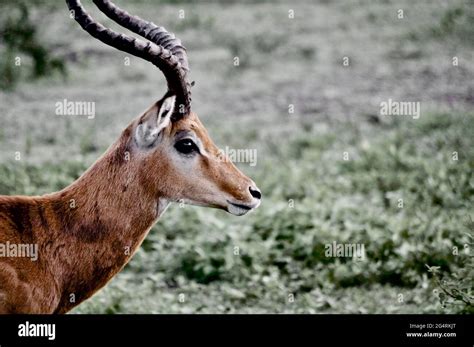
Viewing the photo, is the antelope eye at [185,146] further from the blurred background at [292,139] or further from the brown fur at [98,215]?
the blurred background at [292,139]

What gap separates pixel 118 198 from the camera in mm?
5660

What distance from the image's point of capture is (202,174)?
18.9 ft

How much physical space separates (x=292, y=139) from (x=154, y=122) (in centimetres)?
639

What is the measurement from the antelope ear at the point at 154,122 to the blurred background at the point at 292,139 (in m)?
1.92

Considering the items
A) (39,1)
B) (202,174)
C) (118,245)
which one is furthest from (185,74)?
(39,1)

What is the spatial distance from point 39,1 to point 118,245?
8739 millimetres

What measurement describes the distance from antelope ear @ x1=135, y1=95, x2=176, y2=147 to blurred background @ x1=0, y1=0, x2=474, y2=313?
6.29 feet

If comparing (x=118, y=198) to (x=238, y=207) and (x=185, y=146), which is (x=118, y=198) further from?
(x=238, y=207)

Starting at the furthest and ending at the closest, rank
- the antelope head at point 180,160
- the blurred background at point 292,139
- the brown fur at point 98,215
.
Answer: the blurred background at point 292,139 < the antelope head at point 180,160 < the brown fur at point 98,215

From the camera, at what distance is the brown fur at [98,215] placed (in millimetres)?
5512

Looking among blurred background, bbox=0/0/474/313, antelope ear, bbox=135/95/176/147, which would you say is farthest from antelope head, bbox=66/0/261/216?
blurred background, bbox=0/0/474/313

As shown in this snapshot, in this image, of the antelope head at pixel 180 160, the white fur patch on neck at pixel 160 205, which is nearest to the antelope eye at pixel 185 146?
the antelope head at pixel 180 160

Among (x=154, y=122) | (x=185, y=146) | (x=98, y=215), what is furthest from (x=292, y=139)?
(x=98, y=215)

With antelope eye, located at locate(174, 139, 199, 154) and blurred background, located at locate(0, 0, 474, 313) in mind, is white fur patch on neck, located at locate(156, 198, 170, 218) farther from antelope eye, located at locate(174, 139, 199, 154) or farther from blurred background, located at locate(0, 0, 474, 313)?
blurred background, located at locate(0, 0, 474, 313)
